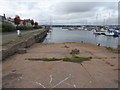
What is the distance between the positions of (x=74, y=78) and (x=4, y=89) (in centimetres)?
319

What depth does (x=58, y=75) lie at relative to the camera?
5.17 m

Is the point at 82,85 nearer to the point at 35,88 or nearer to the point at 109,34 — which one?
the point at 35,88

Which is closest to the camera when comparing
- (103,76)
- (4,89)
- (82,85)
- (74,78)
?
(4,89)

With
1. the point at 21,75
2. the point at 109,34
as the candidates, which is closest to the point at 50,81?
the point at 21,75

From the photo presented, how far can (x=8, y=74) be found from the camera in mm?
5195

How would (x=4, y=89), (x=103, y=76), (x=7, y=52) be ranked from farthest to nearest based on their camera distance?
(x=7, y=52), (x=103, y=76), (x=4, y=89)

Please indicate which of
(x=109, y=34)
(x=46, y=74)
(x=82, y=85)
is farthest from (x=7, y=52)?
(x=109, y=34)

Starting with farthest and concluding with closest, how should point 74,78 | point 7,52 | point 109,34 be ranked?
1. point 109,34
2. point 7,52
3. point 74,78

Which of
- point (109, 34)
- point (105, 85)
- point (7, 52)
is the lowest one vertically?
point (105, 85)

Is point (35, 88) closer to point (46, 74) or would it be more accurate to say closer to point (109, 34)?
point (46, 74)

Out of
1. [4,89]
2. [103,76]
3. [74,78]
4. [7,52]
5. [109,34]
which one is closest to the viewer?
[4,89]

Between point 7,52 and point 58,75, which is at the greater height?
point 7,52

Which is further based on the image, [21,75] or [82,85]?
[21,75]

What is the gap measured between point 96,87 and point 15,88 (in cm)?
348
